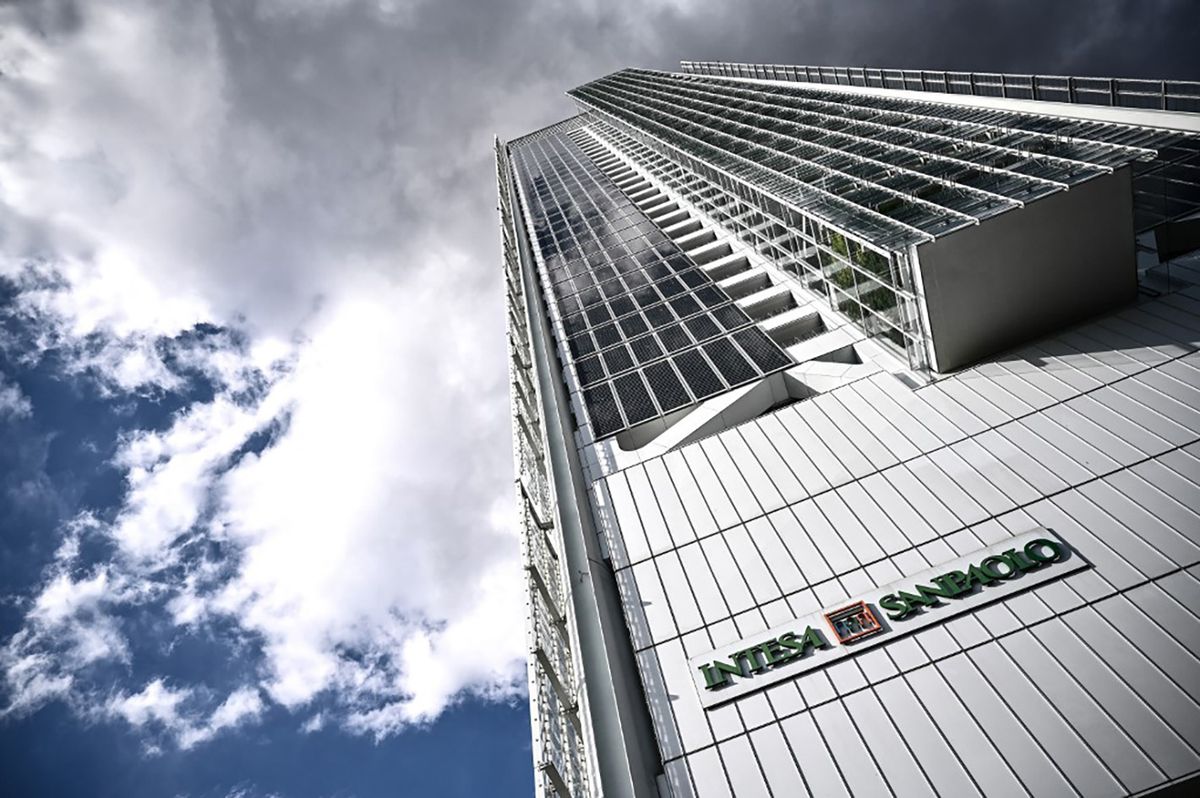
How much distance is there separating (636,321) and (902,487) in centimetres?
1690

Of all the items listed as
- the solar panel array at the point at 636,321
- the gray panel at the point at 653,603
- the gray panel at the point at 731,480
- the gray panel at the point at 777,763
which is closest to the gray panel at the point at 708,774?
the gray panel at the point at 777,763

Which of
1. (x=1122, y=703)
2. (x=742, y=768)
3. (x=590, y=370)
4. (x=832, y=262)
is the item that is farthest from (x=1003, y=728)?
(x=590, y=370)

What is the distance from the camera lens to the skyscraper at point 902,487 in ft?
35.7

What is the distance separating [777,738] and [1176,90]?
26256 mm

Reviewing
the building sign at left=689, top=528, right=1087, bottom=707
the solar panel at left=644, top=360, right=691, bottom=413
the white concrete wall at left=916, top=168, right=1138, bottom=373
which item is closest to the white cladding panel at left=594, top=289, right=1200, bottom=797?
the building sign at left=689, top=528, right=1087, bottom=707

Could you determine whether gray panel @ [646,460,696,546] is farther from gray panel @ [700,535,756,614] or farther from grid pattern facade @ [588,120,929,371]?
grid pattern facade @ [588,120,929,371]

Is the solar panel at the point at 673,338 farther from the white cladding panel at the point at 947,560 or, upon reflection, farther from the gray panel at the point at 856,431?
the gray panel at the point at 856,431

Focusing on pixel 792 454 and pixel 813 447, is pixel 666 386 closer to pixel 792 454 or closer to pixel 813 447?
pixel 792 454

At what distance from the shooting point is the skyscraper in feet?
35.7

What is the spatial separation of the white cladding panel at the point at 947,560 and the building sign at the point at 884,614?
245mm

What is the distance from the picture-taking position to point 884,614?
13.0 m

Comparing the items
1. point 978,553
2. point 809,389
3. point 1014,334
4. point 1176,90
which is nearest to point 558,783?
point 978,553

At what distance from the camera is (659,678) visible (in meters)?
13.6

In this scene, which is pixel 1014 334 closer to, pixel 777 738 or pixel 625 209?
pixel 777 738
